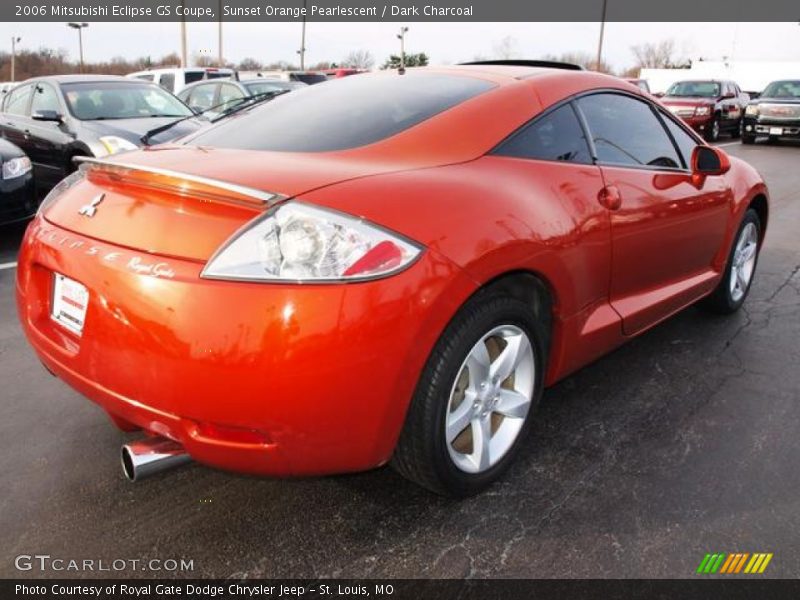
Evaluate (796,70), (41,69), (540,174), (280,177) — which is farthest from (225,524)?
(41,69)

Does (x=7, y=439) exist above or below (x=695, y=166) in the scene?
below

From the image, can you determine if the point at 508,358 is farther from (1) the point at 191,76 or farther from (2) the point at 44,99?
(1) the point at 191,76

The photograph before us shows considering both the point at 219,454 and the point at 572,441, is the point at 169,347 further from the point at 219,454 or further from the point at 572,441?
the point at 572,441

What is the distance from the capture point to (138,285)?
1950 millimetres

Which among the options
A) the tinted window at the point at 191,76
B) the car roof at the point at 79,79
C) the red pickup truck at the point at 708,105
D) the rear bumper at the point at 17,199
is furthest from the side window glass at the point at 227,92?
the red pickup truck at the point at 708,105

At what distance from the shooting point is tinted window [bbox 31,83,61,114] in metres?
7.83

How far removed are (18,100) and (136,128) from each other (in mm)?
2424

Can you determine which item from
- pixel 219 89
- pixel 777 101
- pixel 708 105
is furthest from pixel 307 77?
pixel 777 101

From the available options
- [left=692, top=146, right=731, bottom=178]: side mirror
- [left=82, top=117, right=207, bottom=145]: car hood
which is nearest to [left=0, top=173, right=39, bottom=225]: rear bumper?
[left=82, top=117, right=207, bottom=145]: car hood

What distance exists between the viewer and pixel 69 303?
7.28 ft

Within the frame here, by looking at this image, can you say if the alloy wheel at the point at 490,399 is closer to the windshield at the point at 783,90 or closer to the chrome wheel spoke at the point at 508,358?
the chrome wheel spoke at the point at 508,358

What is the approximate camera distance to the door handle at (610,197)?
110 inches
